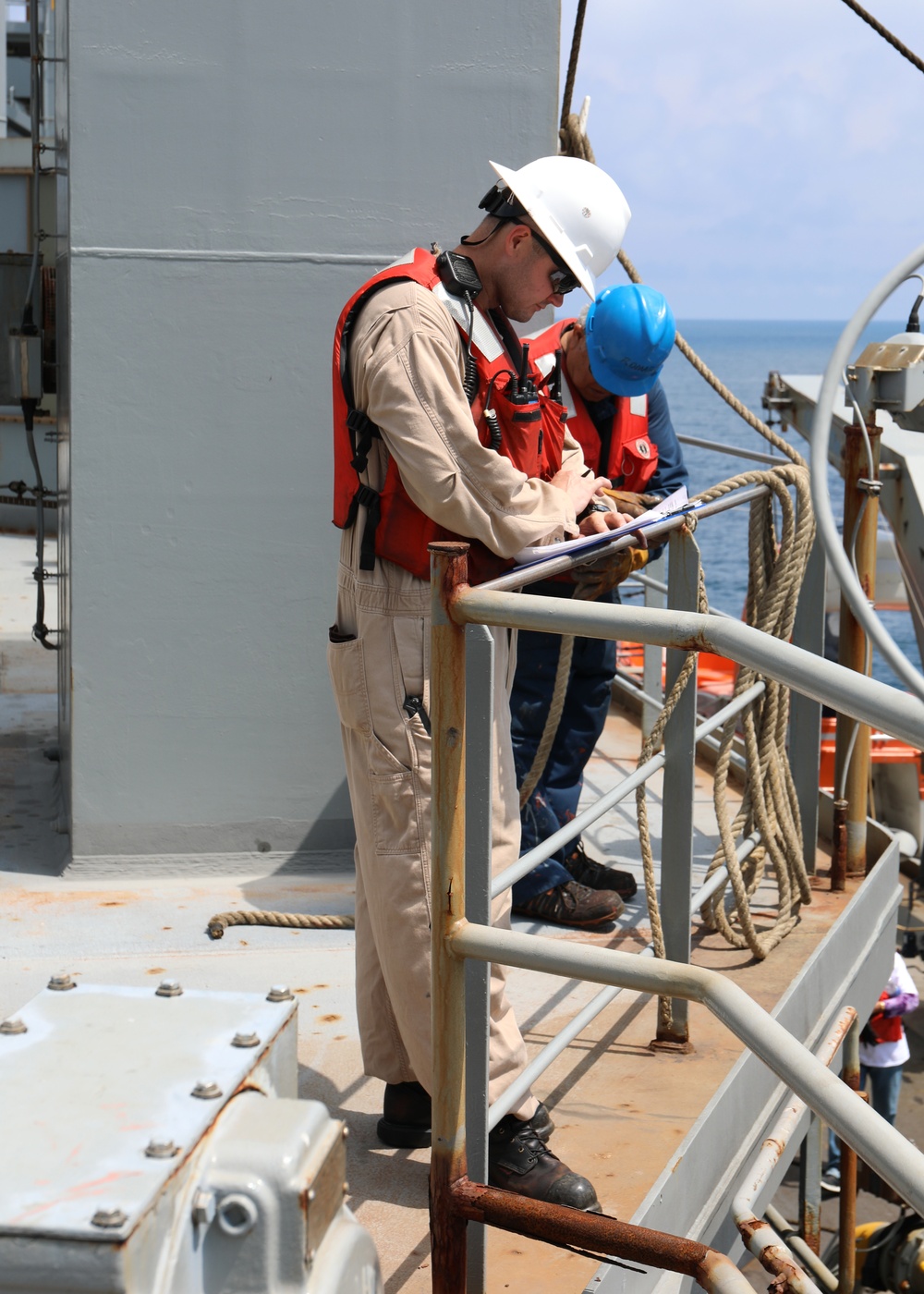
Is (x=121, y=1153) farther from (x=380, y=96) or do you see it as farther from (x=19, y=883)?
(x=380, y=96)

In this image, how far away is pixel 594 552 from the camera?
99.2 inches

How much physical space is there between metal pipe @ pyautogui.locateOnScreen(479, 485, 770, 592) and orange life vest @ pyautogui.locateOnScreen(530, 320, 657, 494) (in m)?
0.38

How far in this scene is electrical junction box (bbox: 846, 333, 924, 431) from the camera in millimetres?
5133

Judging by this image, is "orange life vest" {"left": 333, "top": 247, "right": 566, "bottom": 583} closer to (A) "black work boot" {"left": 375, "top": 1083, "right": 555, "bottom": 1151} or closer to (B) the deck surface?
(A) "black work boot" {"left": 375, "top": 1083, "right": 555, "bottom": 1151}

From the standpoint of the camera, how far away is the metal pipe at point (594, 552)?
84.5 inches

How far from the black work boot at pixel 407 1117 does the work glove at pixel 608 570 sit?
3.49ft

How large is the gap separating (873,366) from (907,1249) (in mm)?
3237

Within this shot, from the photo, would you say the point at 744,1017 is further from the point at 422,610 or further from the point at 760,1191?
the point at 760,1191

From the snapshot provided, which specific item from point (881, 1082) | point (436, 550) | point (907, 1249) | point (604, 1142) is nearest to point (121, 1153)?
point (436, 550)

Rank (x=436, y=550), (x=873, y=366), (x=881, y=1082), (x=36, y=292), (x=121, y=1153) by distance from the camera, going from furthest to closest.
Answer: (x=881, y=1082) < (x=873, y=366) < (x=36, y=292) < (x=436, y=550) < (x=121, y=1153)

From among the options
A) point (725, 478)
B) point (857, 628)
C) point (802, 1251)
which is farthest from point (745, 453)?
point (725, 478)

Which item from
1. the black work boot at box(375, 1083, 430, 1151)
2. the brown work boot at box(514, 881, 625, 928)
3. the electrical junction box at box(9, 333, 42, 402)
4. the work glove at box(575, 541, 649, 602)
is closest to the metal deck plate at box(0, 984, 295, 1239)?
the black work boot at box(375, 1083, 430, 1151)

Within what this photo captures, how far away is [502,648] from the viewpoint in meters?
2.64

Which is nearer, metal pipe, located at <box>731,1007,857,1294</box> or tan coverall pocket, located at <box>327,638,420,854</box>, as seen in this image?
metal pipe, located at <box>731,1007,857,1294</box>
